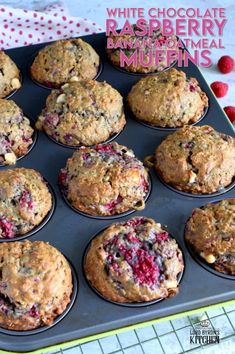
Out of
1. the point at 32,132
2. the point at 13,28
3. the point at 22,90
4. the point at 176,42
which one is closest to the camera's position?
the point at 32,132

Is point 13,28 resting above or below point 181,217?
above

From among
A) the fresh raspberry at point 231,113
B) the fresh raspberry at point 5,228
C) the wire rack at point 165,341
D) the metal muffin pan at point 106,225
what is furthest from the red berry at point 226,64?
the fresh raspberry at point 5,228

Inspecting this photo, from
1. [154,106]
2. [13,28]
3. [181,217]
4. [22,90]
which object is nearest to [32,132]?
[22,90]

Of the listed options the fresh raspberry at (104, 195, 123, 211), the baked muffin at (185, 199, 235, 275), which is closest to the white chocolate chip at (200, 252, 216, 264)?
the baked muffin at (185, 199, 235, 275)

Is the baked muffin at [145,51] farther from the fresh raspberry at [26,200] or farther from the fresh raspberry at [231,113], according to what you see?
the fresh raspberry at [26,200]

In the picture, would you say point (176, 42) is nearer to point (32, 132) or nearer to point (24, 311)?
point (32, 132)

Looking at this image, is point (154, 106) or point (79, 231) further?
point (154, 106)
